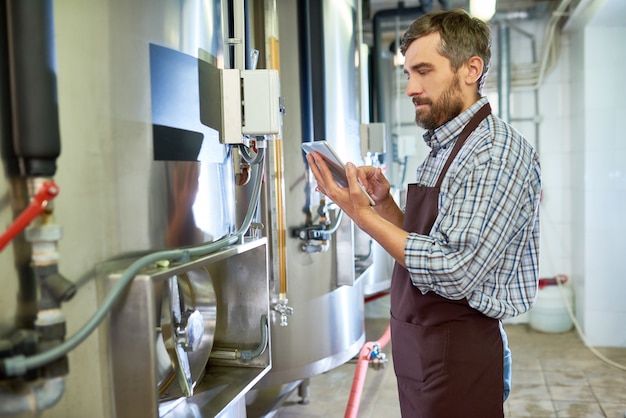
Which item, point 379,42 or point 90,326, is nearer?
point 90,326

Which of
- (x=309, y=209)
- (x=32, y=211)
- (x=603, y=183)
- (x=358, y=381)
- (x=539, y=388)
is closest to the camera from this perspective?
(x=32, y=211)

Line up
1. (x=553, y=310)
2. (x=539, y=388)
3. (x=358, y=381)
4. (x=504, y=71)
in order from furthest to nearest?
1. (x=504, y=71)
2. (x=553, y=310)
3. (x=539, y=388)
4. (x=358, y=381)

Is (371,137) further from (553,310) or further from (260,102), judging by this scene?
(553,310)

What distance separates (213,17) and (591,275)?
3344 millimetres

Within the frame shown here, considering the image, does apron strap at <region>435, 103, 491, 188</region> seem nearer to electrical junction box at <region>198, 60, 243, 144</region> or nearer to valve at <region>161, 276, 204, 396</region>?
electrical junction box at <region>198, 60, 243, 144</region>

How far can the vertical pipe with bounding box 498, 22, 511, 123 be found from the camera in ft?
13.6

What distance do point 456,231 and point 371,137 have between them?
1673 millimetres

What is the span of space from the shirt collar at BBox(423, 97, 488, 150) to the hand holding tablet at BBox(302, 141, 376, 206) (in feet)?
0.76

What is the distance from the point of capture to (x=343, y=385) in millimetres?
3139

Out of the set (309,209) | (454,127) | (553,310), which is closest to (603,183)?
(553,310)

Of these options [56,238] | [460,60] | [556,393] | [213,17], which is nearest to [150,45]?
[213,17]

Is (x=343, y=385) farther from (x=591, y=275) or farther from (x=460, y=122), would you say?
(x=460, y=122)

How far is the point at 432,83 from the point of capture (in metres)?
1.36

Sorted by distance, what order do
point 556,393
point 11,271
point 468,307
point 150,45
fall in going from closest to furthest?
point 11,271, point 150,45, point 468,307, point 556,393
